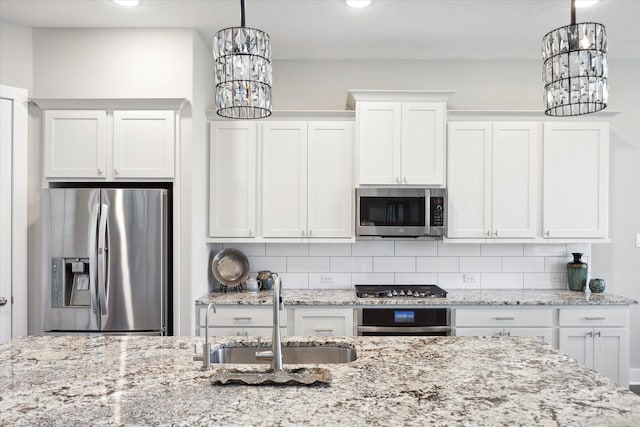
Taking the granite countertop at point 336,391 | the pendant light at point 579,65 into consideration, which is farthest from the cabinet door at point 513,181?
the pendant light at point 579,65

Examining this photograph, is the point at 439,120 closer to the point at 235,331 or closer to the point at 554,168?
the point at 554,168

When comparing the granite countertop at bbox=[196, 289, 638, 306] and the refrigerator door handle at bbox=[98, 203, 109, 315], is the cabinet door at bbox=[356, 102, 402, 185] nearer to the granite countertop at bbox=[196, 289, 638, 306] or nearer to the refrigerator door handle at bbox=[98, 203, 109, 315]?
the granite countertop at bbox=[196, 289, 638, 306]

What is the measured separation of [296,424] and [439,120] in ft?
9.40

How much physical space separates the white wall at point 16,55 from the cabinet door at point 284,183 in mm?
1731

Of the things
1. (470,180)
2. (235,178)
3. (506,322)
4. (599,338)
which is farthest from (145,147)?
(599,338)

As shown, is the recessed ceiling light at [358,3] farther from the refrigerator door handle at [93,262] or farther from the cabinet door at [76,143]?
the refrigerator door handle at [93,262]

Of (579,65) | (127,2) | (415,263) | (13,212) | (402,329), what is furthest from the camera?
(415,263)

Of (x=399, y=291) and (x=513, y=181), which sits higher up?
(x=513, y=181)

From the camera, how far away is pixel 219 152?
368cm

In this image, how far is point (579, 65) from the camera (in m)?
1.67

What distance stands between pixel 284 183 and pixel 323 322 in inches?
44.6

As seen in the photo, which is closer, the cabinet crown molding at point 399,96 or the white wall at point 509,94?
the cabinet crown molding at point 399,96

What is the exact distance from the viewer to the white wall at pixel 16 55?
10.4 feet

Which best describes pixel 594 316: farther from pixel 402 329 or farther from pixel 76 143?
pixel 76 143
